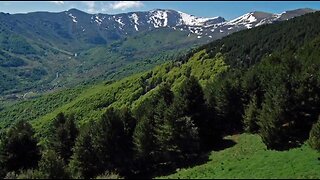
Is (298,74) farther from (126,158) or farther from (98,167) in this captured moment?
(98,167)

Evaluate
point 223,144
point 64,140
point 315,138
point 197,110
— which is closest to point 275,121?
point 315,138

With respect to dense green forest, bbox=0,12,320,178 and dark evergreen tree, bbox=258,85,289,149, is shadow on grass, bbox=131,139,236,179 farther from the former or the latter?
dark evergreen tree, bbox=258,85,289,149

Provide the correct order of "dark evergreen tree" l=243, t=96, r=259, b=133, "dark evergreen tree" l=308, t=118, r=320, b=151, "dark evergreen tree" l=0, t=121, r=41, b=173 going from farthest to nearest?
1. "dark evergreen tree" l=243, t=96, r=259, b=133
2. "dark evergreen tree" l=0, t=121, r=41, b=173
3. "dark evergreen tree" l=308, t=118, r=320, b=151

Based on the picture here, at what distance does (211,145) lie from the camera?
70.9 metres

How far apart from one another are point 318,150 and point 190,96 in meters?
26.4

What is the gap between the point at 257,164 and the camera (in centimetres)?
5219

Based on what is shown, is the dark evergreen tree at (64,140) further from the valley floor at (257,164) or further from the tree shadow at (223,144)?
the tree shadow at (223,144)

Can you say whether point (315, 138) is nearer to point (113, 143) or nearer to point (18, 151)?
point (113, 143)

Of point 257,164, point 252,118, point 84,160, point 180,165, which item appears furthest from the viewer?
point 252,118

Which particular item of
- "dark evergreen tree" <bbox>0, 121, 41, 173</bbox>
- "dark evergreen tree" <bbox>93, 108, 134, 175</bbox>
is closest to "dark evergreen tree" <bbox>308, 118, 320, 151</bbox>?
"dark evergreen tree" <bbox>93, 108, 134, 175</bbox>

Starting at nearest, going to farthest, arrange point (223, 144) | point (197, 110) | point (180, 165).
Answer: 1. point (180, 165)
2. point (223, 144)
3. point (197, 110)

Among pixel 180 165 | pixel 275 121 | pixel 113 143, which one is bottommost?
pixel 180 165

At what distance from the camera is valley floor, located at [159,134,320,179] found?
154 feet

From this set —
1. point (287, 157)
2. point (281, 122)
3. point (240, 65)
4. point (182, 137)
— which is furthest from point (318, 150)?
point (240, 65)
